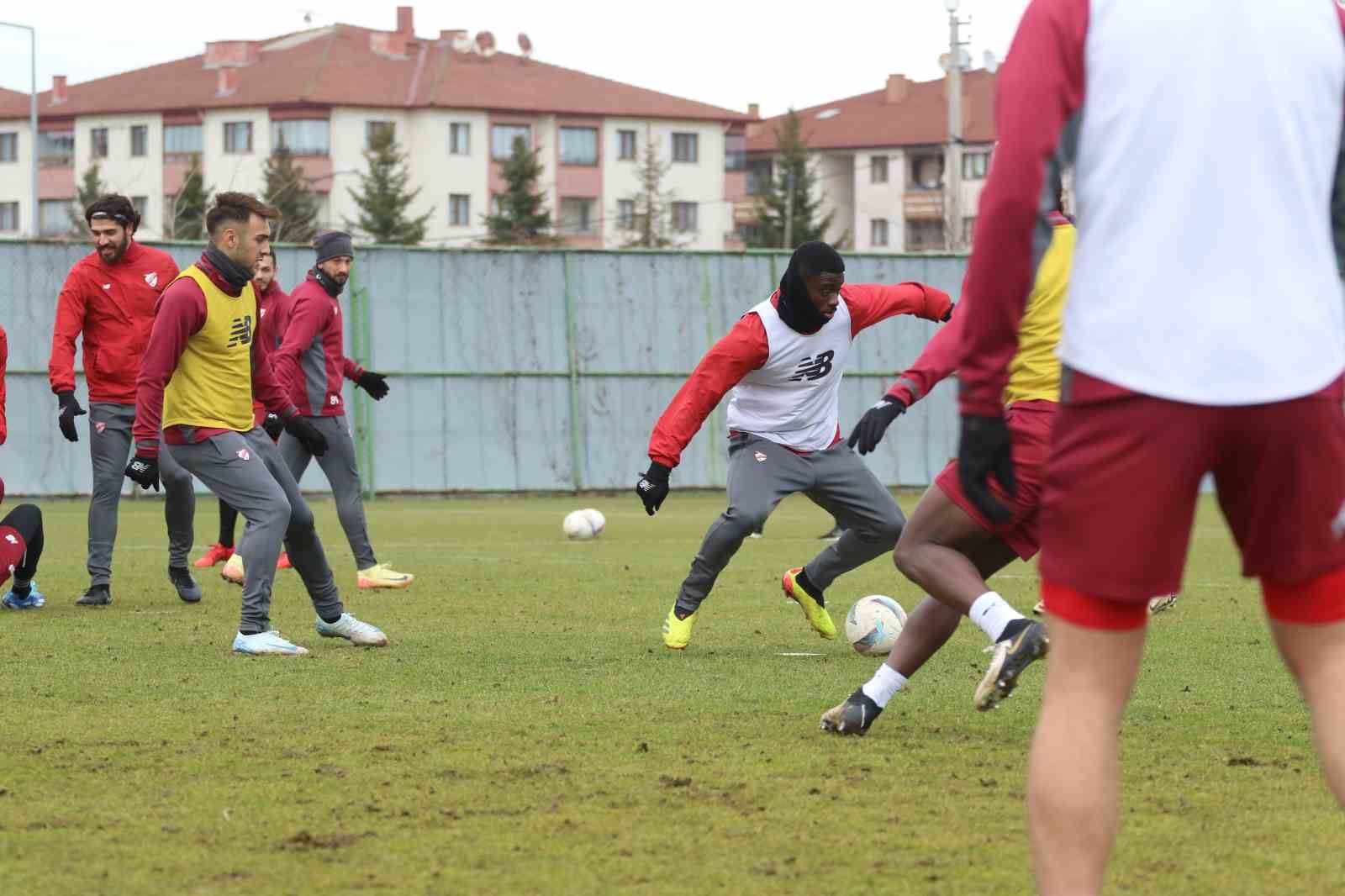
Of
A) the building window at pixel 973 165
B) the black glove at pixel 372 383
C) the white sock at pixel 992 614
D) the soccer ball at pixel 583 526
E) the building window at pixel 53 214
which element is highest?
the building window at pixel 973 165

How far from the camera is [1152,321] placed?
11.1ft

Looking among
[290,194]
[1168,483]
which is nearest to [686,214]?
[290,194]

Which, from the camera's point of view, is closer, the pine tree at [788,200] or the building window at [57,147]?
the pine tree at [788,200]

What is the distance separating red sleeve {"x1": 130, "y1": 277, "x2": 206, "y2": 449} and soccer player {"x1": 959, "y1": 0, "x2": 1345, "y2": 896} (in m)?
6.18

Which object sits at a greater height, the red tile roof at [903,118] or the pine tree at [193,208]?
the red tile roof at [903,118]

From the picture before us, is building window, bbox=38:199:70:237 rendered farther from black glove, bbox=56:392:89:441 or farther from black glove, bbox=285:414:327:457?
black glove, bbox=285:414:327:457

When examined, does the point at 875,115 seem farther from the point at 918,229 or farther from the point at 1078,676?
the point at 1078,676

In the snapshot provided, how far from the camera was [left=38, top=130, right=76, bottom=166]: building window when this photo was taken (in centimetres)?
9094

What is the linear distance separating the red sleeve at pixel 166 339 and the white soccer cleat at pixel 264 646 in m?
1.14

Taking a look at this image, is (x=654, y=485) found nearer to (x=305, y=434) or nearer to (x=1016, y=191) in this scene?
(x=305, y=434)

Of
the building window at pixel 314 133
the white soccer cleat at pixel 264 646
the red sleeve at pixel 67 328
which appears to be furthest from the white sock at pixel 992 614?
the building window at pixel 314 133

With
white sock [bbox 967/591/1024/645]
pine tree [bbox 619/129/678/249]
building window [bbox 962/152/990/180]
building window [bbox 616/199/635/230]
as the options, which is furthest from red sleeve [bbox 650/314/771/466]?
building window [bbox 962/152/990/180]

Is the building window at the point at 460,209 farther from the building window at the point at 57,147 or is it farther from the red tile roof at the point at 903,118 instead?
the building window at the point at 57,147

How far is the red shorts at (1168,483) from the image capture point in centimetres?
335
